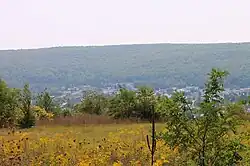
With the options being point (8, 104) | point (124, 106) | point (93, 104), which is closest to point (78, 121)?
point (8, 104)

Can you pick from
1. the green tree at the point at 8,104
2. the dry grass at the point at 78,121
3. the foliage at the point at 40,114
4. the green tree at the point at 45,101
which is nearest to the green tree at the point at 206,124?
the green tree at the point at 8,104

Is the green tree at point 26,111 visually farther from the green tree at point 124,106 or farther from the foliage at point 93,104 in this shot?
the foliage at point 93,104

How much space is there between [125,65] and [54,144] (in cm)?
7296

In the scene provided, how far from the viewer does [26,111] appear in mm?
20125

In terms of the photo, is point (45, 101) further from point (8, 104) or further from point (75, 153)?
point (75, 153)

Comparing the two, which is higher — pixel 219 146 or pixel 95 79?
pixel 219 146

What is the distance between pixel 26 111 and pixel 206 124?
15.6 metres

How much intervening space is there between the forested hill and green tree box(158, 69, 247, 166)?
5868 centimetres

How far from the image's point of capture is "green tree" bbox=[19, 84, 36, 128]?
65.6 feet

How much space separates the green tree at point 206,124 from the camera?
17.1 ft

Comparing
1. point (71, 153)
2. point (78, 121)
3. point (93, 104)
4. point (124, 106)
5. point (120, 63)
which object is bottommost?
point (93, 104)

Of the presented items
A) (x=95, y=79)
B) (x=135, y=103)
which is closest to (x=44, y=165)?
(x=135, y=103)

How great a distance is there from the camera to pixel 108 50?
88.4 meters

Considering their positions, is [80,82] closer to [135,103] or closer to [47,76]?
[47,76]
